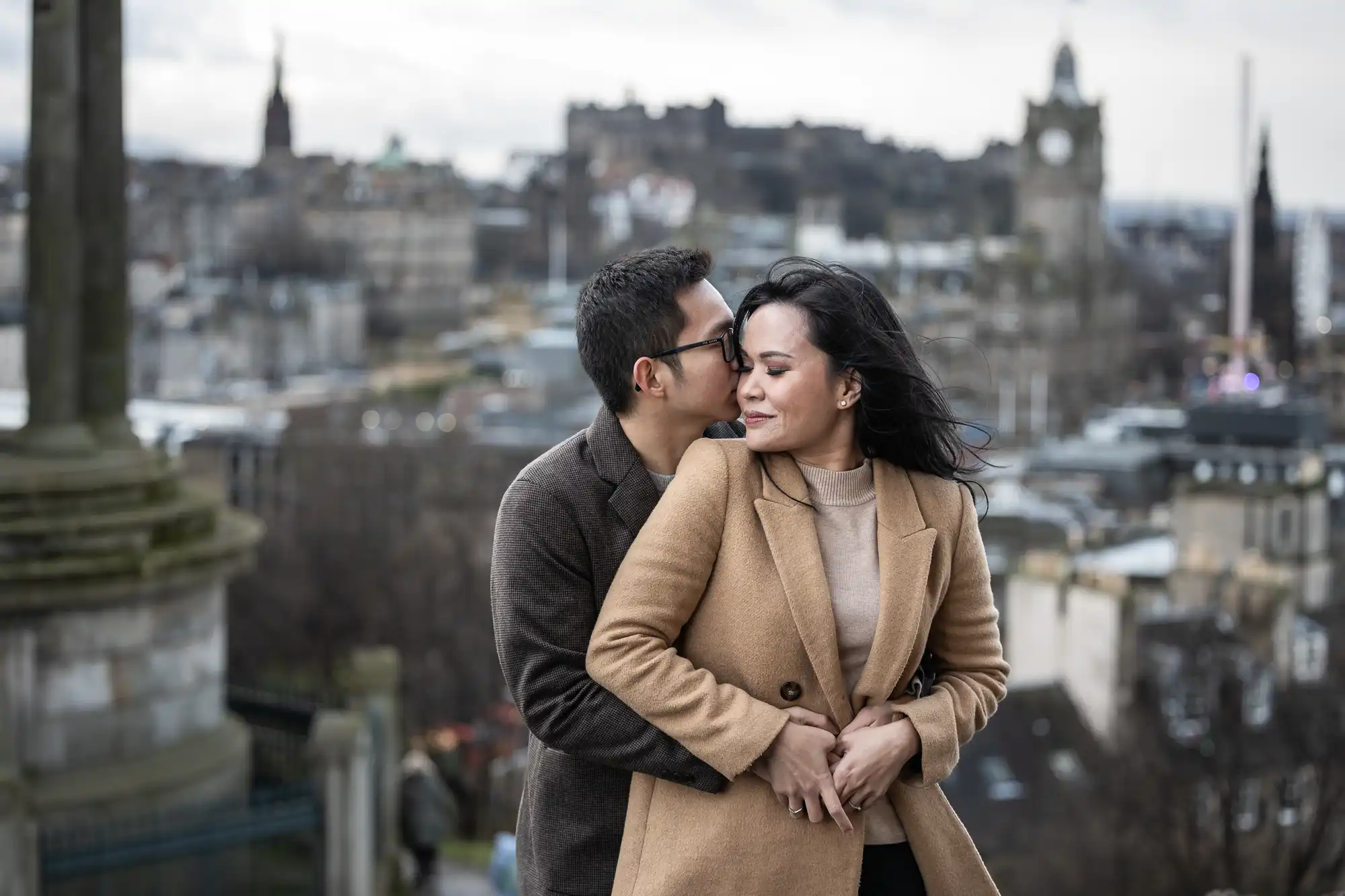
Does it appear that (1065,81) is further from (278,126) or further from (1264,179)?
(278,126)

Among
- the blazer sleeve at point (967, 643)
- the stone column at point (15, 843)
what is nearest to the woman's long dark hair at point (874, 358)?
the blazer sleeve at point (967, 643)

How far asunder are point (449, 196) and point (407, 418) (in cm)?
4577

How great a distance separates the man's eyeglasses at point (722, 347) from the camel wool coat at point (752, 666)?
0.20 metres

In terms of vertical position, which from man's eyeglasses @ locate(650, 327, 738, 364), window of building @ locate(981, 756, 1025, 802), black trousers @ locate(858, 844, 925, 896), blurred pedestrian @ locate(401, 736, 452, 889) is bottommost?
window of building @ locate(981, 756, 1025, 802)

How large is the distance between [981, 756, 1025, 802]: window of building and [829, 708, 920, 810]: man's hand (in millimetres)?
21278

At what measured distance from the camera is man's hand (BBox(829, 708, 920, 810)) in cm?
311

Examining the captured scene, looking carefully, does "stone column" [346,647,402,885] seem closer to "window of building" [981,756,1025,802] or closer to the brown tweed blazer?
the brown tweed blazer

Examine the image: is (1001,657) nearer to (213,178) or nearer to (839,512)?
(839,512)

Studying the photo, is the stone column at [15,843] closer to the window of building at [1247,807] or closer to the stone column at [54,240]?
the stone column at [54,240]

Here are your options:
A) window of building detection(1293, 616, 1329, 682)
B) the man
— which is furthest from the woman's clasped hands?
window of building detection(1293, 616, 1329, 682)

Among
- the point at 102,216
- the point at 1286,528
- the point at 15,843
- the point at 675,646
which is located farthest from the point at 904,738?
the point at 1286,528

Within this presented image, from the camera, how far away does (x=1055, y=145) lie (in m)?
99.8

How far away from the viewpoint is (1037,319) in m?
87.5

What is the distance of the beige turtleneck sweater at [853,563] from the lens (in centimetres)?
321
